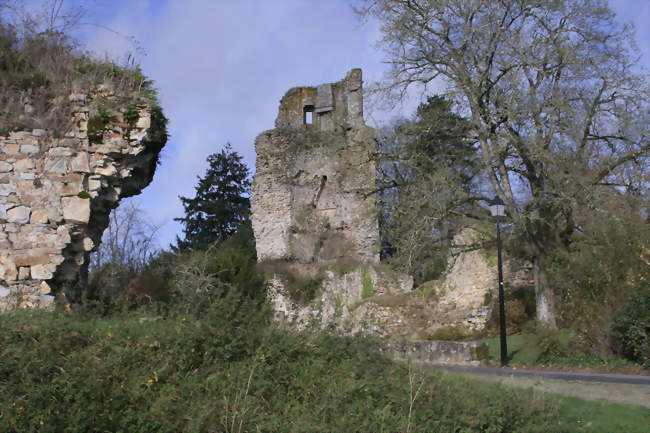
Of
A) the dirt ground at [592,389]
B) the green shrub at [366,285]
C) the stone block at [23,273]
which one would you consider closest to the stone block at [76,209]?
the stone block at [23,273]

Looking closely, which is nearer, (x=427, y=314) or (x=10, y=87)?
(x=10, y=87)

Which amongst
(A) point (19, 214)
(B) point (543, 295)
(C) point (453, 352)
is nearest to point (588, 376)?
(C) point (453, 352)

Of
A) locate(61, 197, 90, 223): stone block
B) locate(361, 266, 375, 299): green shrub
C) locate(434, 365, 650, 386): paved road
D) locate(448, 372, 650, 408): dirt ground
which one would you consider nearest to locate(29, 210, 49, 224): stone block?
locate(61, 197, 90, 223): stone block

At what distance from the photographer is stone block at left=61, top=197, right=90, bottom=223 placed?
28.5 feet

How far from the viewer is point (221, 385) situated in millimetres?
6266

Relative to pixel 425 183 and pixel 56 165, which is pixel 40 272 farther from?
pixel 425 183

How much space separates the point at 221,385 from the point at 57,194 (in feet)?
13.9

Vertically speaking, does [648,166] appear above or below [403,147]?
below

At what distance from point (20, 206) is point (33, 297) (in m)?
1.31

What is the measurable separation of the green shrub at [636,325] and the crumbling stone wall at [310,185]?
1719 centimetres

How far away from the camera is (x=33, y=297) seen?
834cm

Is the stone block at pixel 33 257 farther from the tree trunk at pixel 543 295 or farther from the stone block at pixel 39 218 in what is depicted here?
the tree trunk at pixel 543 295

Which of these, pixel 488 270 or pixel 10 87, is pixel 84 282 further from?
pixel 488 270

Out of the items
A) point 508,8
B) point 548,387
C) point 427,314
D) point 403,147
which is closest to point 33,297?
point 548,387
